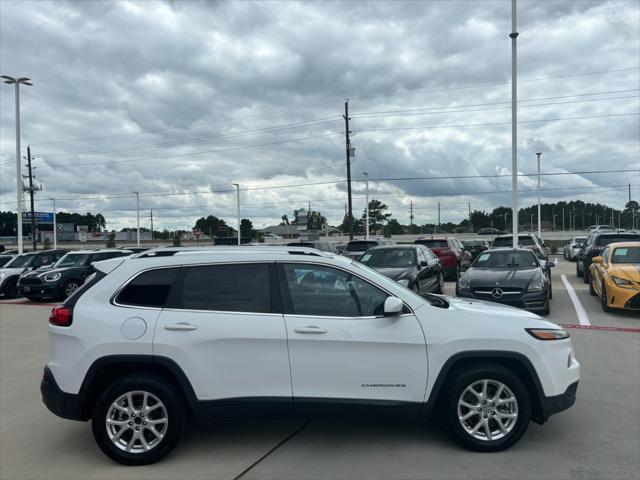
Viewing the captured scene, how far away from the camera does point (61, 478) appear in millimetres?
3861

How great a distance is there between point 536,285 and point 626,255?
292cm

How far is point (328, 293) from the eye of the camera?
420 cm

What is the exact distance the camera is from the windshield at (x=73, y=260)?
16016 millimetres

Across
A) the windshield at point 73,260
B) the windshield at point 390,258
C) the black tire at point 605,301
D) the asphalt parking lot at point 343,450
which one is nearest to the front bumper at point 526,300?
the black tire at point 605,301

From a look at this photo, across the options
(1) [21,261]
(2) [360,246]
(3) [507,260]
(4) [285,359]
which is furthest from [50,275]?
(4) [285,359]

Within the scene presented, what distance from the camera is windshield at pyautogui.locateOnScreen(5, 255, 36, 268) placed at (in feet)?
57.5

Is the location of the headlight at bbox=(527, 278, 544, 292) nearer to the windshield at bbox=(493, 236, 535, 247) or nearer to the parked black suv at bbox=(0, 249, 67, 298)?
the windshield at bbox=(493, 236, 535, 247)

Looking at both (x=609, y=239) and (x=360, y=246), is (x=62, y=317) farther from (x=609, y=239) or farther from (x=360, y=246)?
(x=360, y=246)

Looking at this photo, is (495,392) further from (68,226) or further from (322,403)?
(68,226)

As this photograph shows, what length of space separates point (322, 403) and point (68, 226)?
318ft

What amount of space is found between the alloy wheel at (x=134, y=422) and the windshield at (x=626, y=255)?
419 inches

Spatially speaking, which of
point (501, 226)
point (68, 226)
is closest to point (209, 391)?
point (68, 226)

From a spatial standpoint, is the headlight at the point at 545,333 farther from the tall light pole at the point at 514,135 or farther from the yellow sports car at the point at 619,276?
the tall light pole at the point at 514,135

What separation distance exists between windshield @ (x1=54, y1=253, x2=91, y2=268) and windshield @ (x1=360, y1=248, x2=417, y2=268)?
365 inches
